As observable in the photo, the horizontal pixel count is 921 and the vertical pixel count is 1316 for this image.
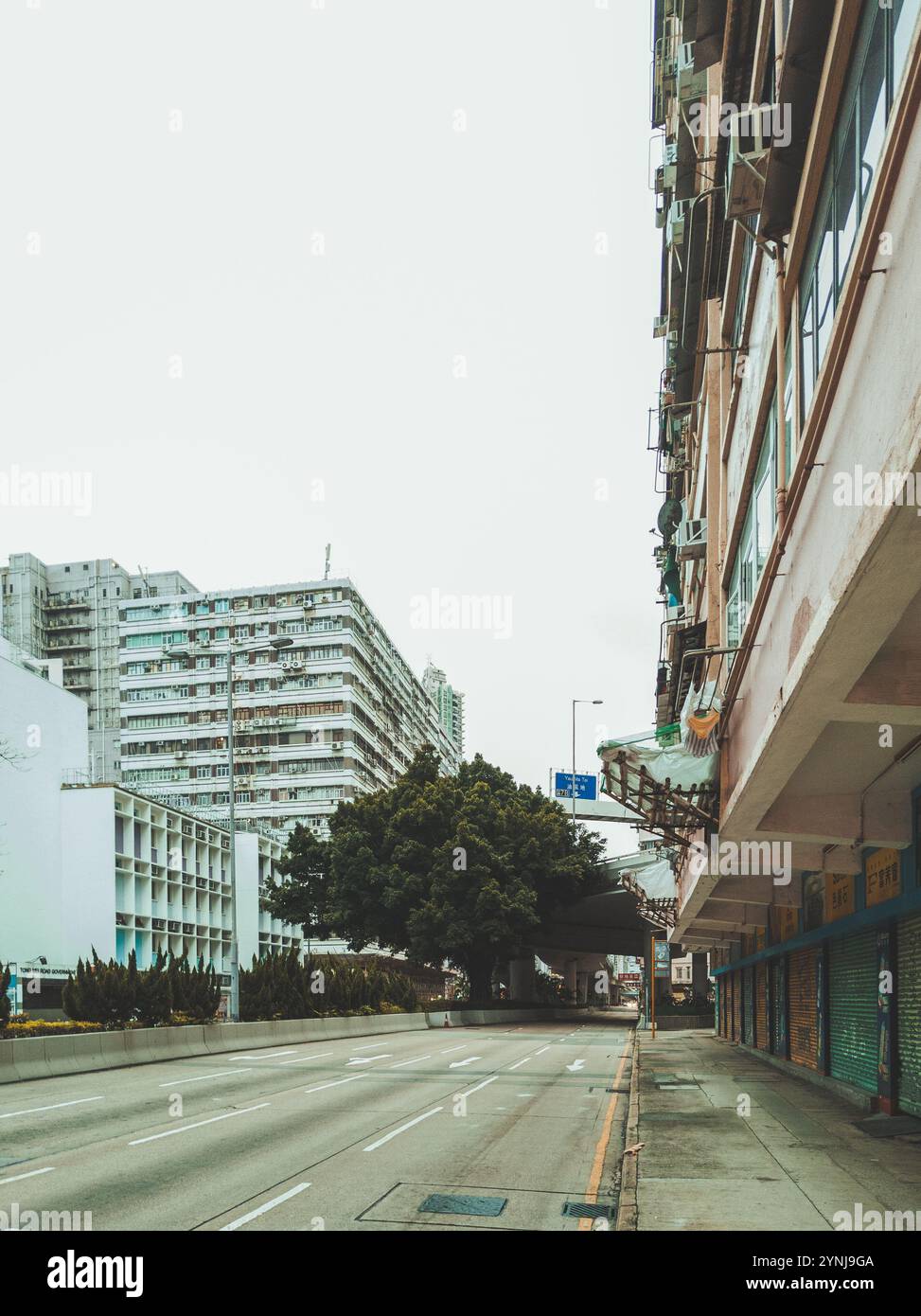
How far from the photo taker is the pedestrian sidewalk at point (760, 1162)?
34.2ft

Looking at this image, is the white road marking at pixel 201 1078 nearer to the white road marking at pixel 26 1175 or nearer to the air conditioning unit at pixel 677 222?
the white road marking at pixel 26 1175

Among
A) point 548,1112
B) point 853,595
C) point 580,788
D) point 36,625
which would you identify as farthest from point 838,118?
point 36,625

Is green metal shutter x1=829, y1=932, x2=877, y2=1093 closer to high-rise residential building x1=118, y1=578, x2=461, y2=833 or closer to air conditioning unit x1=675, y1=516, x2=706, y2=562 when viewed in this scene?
air conditioning unit x1=675, y1=516, x2=706, y2=562

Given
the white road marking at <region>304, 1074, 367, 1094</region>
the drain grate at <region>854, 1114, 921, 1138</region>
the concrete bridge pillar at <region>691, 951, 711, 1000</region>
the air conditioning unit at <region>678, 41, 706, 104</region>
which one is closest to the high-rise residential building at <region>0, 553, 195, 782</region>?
the concrete bridge pillar at <region>691, 951, 711, 1000</region>

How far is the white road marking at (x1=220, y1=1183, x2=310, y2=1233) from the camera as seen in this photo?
10047mm

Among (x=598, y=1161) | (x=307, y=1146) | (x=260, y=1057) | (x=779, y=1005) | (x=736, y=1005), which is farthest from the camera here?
(x=736, y=1005)

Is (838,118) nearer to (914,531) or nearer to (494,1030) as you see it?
(914,531)

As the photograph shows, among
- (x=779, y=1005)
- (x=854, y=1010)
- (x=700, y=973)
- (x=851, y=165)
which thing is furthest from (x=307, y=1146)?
(x=700, y=973)

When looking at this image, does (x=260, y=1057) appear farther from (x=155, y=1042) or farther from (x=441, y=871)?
(x=441, y=871)

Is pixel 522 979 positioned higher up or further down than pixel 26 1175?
further down

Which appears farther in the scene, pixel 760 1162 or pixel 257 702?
pixel 257 702

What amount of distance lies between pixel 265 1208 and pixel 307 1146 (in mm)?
4324

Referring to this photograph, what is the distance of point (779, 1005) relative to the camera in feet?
93.5
